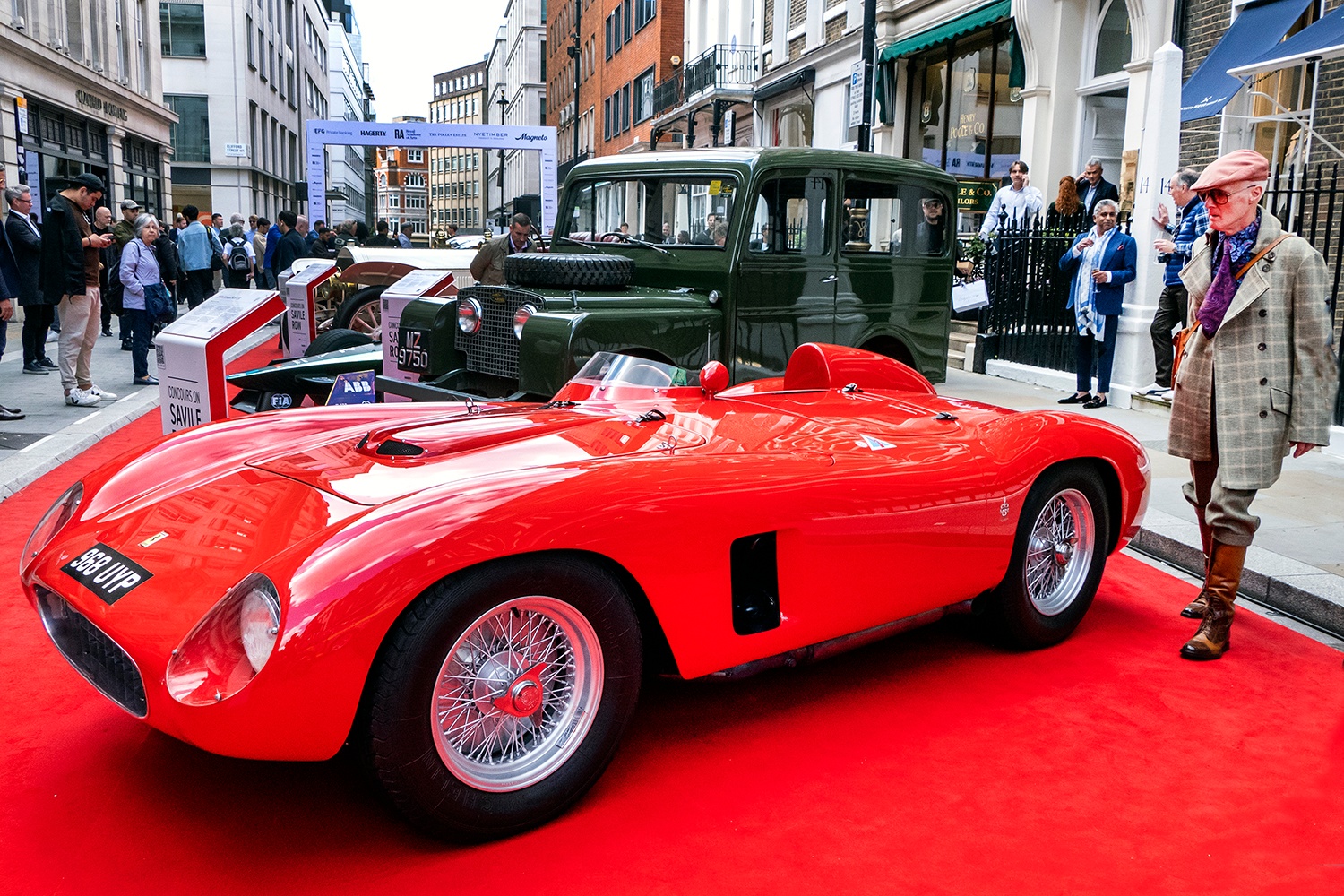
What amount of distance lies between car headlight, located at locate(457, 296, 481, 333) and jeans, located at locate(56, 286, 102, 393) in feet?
13.8

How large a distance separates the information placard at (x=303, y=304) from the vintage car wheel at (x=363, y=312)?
1.00ft

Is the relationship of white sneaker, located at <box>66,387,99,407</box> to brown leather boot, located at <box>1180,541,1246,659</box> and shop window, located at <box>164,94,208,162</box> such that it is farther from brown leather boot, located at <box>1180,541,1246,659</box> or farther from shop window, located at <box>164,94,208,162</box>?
shop window, located at <box>164,94,208,162</box>

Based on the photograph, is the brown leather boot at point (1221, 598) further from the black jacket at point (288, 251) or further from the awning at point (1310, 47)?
the black jacket at point (288, 251)

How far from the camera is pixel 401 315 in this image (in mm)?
7641

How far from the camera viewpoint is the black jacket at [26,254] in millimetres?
9078

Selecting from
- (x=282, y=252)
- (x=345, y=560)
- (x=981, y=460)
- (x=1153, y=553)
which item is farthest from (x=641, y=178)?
(x=282, y=252)

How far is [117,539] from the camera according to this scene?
275cm

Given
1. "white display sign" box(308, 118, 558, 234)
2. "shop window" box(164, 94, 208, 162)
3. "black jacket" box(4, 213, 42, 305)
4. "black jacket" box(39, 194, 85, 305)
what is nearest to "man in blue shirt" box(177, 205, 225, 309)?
"black jacket" box(4, 213, 42, 305)

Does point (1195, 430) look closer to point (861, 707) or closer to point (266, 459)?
point (861, 707)

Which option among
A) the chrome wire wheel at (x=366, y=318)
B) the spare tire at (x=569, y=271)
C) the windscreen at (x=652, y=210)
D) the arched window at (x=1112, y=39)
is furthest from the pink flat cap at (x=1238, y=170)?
the arched window at (x=1112, y=39)

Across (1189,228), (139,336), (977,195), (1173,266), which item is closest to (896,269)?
(1189,228)

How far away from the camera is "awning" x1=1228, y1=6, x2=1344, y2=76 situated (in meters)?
9.06

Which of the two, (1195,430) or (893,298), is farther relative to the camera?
(893,298)

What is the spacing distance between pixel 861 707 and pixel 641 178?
4.87 m
